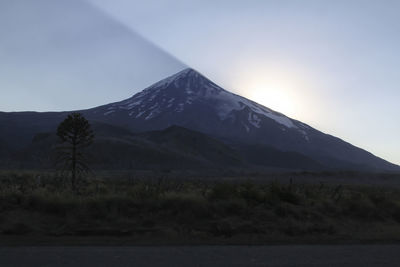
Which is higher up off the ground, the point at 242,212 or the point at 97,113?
the point at 97,113

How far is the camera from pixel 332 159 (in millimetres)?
164625

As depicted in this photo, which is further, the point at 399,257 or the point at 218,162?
the point at 218,162

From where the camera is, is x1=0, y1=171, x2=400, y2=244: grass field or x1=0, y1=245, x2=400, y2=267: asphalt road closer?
x1=0, y1=245, x2=400, y2=267: asphalt road

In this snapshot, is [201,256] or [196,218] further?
[196,218]

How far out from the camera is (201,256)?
7.52 meters

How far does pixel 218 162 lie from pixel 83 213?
9772 cm

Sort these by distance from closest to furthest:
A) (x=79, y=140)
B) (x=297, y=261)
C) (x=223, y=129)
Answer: (x=297, y=261) → (x=79, y=140) → (x=223, y=129)

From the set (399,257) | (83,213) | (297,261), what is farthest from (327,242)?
(83,213)

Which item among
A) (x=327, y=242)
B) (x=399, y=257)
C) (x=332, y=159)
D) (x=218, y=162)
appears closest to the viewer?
(x=399, y=257)

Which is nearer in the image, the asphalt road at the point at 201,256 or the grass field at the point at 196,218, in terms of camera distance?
the asphalt road at the point at 201,256

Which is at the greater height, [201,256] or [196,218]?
[201,256]

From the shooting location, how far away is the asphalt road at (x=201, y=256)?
691 centimetres

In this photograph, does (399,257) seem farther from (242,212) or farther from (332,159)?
(332,159)

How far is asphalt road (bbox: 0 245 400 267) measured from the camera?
6906 millimetres
